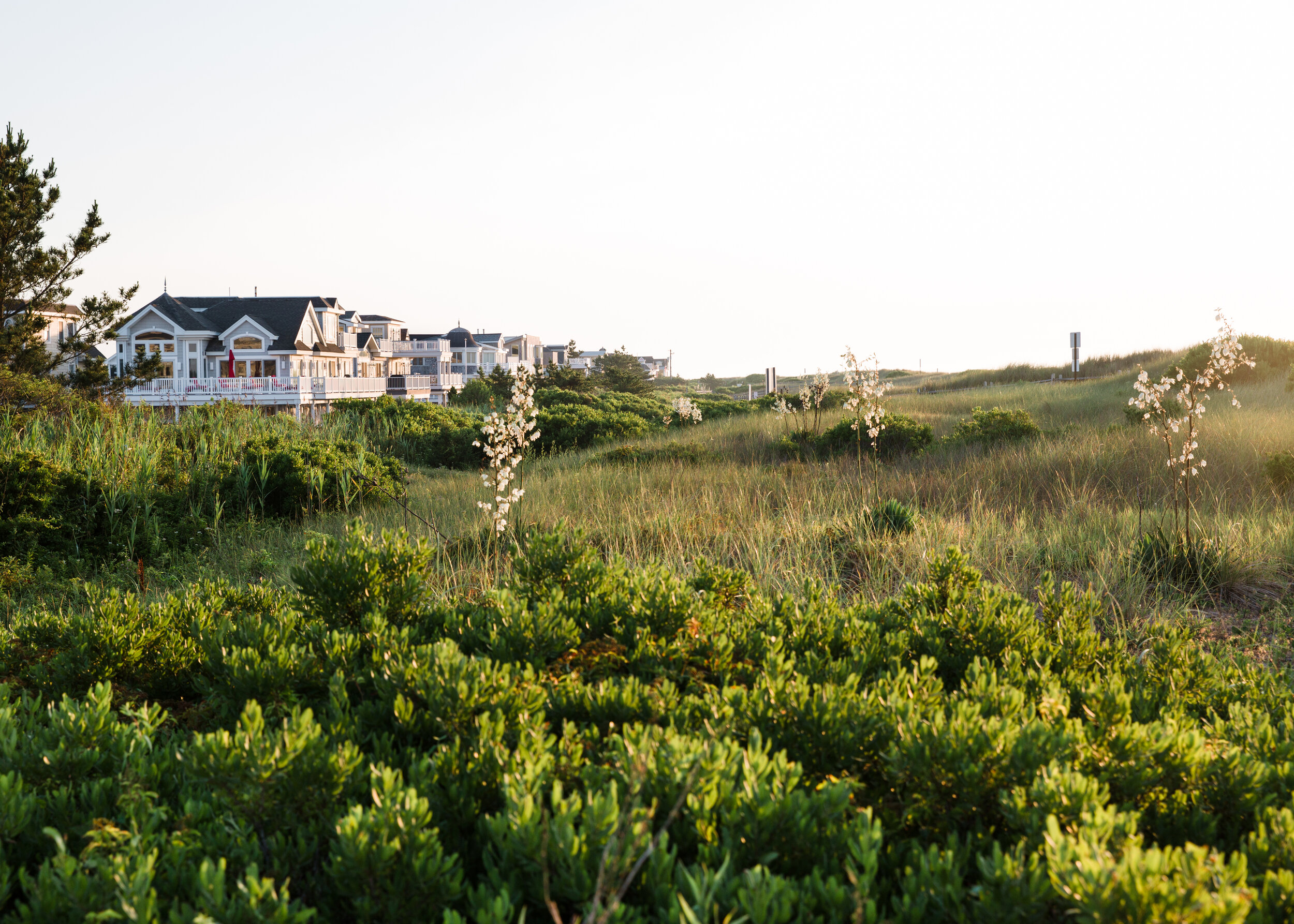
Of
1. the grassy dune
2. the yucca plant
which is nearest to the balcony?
the grassy dune

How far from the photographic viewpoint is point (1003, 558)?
6.24 m

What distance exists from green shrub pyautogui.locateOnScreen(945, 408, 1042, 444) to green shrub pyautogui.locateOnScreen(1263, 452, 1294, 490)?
4.15 meters

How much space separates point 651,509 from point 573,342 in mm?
67454

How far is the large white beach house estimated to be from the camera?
3600cm

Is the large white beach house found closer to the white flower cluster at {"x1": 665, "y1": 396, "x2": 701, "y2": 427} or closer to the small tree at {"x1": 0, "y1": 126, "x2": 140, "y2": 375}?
the small tree at {"x1": 0, "y1": 126, "x2": 140, "y2": 375}

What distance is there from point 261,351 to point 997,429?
4774 centimetres

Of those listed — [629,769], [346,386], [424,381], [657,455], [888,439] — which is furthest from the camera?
[424,381]

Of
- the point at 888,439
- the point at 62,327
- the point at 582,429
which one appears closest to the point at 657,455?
the point at 888,439

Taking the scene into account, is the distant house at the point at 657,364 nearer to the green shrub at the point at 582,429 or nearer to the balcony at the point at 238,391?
the balcony at the point at 238,391

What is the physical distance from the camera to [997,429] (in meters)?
13.8

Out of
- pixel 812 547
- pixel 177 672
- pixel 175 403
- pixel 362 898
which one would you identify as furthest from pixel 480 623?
pixel 175 403

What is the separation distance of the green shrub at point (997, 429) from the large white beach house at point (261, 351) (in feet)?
95.3

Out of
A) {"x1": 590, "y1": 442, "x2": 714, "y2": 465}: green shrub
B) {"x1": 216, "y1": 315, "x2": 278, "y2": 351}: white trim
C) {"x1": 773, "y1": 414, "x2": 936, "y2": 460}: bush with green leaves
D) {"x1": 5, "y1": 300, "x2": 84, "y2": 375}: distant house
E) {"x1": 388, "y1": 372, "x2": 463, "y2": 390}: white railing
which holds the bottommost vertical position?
{"x1": 590, "y1": 442, "x2": 714, "y2": 465}: green shrub

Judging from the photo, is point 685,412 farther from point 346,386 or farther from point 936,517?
point 346,386
